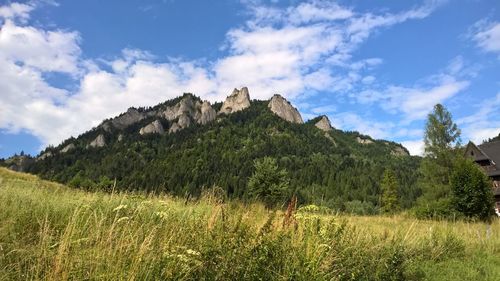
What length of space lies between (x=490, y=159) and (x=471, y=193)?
26.3m

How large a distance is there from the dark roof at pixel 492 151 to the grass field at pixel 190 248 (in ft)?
163

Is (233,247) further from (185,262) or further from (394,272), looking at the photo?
(394,272)

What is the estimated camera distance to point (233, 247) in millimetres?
4289

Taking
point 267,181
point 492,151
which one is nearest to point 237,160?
point 492,151

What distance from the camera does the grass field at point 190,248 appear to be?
3545 mm

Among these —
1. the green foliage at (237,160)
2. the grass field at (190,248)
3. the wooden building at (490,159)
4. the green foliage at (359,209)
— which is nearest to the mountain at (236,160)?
the green foliage at (237,160)

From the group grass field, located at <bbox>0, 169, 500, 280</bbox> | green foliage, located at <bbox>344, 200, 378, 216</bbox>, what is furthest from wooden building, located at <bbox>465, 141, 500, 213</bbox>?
grass field, located at <bbox>0, 169, 500, 280</bbox>

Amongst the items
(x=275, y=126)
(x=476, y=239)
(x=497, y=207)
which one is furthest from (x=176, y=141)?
(x=476, y=239)

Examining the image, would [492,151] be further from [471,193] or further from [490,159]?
[471,193]

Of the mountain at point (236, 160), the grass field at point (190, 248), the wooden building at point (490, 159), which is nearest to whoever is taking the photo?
the grass field at point (190, 248)

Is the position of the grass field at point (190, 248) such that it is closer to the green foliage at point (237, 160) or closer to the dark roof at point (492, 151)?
the dark roof at point (492, 151)

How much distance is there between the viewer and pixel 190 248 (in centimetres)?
427

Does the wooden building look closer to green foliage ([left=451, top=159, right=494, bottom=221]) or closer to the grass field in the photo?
green foliage ([left=451, top=159, right=494, bottom=221])

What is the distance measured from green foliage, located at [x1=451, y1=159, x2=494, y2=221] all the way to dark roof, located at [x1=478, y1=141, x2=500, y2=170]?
981 inches
